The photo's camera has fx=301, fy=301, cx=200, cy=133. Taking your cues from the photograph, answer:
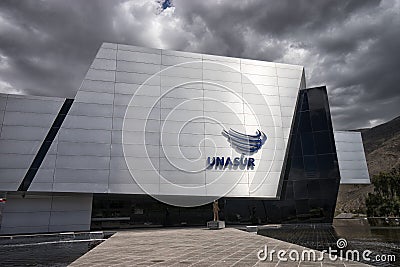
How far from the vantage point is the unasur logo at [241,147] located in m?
24.5

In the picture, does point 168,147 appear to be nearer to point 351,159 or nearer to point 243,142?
point 243,142

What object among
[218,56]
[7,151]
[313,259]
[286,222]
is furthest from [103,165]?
[313,259]

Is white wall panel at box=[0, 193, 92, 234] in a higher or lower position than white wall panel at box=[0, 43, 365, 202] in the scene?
lower

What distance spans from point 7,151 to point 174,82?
13.2 metres

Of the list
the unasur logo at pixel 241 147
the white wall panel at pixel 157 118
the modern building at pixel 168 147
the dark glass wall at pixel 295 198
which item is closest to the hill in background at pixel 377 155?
the dark glass wall at pixel 295 198

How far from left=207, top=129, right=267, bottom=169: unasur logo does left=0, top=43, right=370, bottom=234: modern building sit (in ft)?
0.28

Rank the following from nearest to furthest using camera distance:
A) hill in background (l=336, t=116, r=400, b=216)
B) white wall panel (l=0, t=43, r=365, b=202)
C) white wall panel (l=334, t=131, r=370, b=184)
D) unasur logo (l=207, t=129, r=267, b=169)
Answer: white wall panel (l=0, t=43, r=365, b=202) < unasur logo (l=207, t=129, r=267, b=169) < white wall panel (l=334, t=131, r=370, b=184) < hill in background (l=336, t=116, r=400, b=216)

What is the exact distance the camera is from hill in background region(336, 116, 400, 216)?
206 feet

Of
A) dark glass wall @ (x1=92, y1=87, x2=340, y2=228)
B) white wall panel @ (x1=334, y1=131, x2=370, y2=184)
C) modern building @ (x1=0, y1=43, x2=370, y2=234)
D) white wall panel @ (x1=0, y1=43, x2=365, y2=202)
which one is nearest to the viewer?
modern building @ (x1=0, y1=43, x2=370, y2=234)

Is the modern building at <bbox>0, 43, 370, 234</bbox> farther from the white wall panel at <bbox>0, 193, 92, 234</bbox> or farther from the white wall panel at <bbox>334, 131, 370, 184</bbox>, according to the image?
the white wall panel at <bbox>334, 131, 370, 184</bbox>

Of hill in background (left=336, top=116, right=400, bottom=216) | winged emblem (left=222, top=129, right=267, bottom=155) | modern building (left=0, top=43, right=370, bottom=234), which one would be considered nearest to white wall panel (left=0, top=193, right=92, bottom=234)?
modern building (left=0, top=43, right=370, bottom=234)

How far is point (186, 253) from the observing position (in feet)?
32.2

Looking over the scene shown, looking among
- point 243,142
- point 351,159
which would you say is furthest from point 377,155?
point 243,142

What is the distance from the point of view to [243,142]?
25312mm
